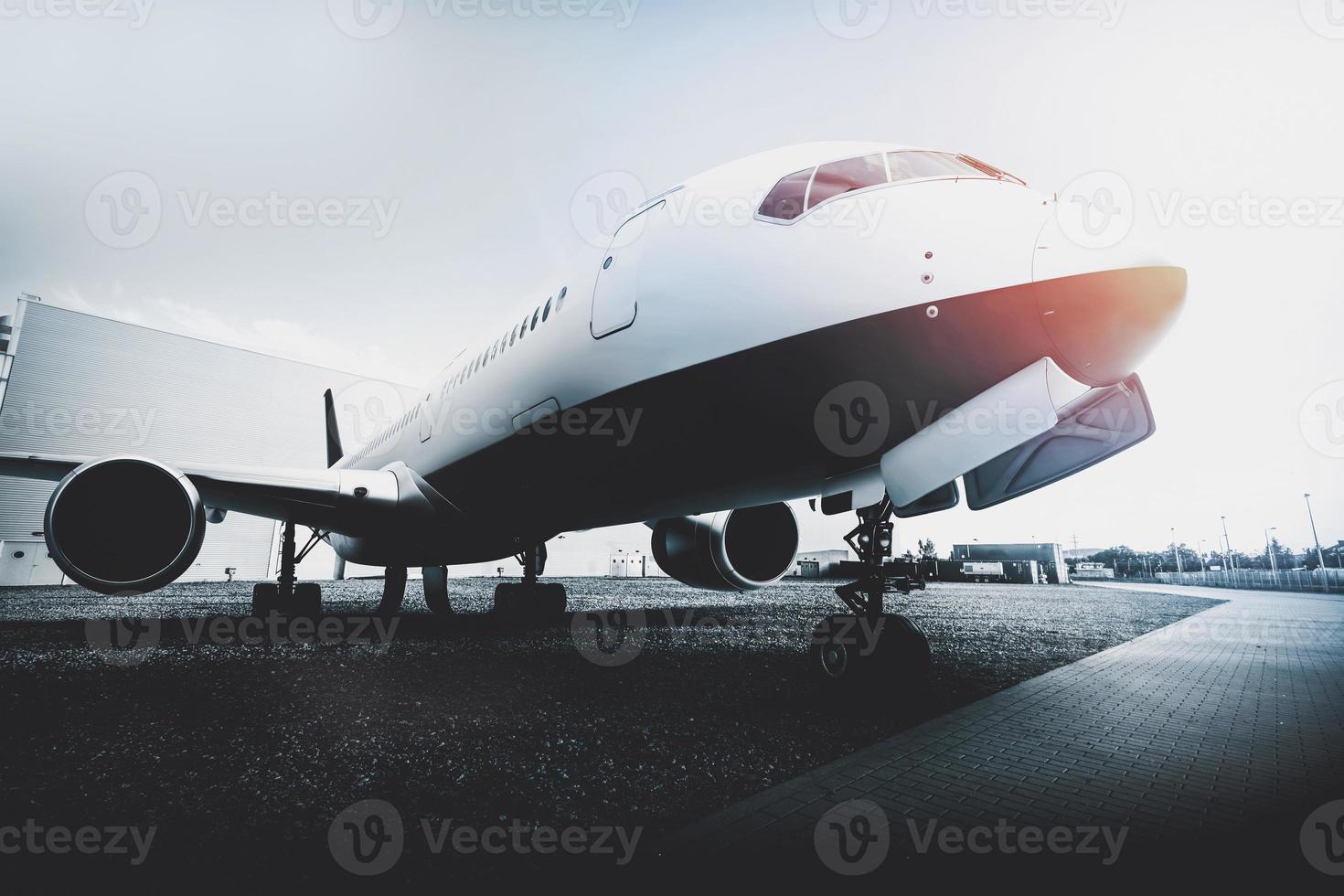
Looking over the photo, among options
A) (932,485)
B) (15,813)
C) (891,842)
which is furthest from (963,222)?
(15,813)

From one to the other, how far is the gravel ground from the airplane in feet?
3.34

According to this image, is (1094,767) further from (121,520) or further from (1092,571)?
(1092,571)

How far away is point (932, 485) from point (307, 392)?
3337cm

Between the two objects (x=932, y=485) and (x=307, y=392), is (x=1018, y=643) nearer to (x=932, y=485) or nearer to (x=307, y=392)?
(x=932, y=485)

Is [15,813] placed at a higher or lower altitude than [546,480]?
lower

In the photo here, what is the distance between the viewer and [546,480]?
5.20 metres

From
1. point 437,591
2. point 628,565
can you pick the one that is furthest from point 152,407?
point 437,591

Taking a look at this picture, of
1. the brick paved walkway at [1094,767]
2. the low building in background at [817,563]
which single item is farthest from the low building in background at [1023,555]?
the brick paved walkway at [1094,767]

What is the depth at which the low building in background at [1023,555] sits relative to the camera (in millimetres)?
36969

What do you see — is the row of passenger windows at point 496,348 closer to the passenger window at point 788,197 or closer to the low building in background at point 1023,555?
the passenger window at point 788,197

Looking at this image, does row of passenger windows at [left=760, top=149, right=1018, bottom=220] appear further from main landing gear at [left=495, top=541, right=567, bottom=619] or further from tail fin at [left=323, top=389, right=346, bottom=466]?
tail fin at [left=323, top=389, right=346, bottom=466]

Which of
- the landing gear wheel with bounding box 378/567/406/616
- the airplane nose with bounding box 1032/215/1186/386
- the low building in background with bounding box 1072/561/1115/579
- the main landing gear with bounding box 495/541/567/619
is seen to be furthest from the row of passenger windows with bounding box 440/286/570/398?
the low building in background with bounding box 1072/561/1115/579

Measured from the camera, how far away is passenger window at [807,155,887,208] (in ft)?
10.7

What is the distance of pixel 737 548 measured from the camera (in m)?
7.07
